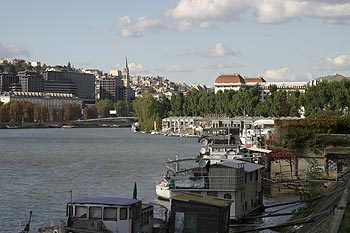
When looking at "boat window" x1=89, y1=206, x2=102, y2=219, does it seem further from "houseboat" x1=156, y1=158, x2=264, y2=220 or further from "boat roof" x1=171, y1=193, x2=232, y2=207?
"houseboat" x1=156, y1=158, x2=264, y2=220

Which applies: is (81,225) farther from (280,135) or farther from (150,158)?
(150,158)

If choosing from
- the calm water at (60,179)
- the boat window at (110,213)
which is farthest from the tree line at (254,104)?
the boat window at (110,213)

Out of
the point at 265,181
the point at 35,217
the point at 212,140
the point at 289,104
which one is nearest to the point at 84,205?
the point at 35,217

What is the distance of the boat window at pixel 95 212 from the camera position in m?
Result: 18.6

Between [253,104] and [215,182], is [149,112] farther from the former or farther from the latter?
[215,182]

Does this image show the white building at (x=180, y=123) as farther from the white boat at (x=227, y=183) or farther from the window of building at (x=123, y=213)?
the window of building at (x=123, y=213)

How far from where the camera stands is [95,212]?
1866 cm

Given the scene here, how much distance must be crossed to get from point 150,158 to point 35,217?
37.1m

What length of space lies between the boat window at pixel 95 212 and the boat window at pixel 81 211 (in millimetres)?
121

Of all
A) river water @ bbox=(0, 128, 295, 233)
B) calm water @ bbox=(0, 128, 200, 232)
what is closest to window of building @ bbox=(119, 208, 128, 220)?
calm water @ bbox=(0, 128, 200, 232)

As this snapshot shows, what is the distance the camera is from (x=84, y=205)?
1862cm

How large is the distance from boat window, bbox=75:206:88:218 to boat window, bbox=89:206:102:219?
0.40 ft

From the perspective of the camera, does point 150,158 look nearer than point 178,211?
No

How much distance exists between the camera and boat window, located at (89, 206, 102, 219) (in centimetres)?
1864
